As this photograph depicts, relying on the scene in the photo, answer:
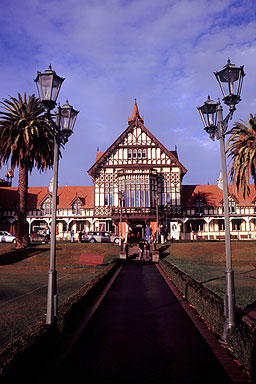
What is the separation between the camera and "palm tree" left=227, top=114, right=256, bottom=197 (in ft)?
91.8

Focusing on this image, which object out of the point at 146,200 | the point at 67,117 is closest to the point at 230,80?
the point at 67,117

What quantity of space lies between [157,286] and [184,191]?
3897 cm

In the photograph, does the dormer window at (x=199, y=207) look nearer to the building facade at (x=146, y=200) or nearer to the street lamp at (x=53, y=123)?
the building facade at (x=146, y=200)

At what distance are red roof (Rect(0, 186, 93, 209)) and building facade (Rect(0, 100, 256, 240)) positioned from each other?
5.14 feet

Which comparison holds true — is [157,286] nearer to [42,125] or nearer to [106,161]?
[42,125]

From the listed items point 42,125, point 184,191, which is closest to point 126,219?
point 184,191

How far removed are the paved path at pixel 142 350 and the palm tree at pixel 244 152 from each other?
2163 centimetres

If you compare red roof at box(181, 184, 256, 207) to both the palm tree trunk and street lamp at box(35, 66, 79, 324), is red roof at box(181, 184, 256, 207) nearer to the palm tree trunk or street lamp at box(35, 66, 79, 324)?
the palm tree trunk

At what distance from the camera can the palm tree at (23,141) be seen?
27.0 m

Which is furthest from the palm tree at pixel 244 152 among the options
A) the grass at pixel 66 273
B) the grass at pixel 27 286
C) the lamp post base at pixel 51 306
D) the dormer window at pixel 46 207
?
the dormer window at pixel 46 207

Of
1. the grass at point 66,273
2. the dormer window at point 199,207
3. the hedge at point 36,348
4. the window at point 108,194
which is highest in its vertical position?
the window at point 108,194

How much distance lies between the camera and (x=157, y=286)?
14031mm

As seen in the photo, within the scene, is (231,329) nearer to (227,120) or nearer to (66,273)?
(227,120)

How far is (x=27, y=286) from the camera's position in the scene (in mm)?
14172
